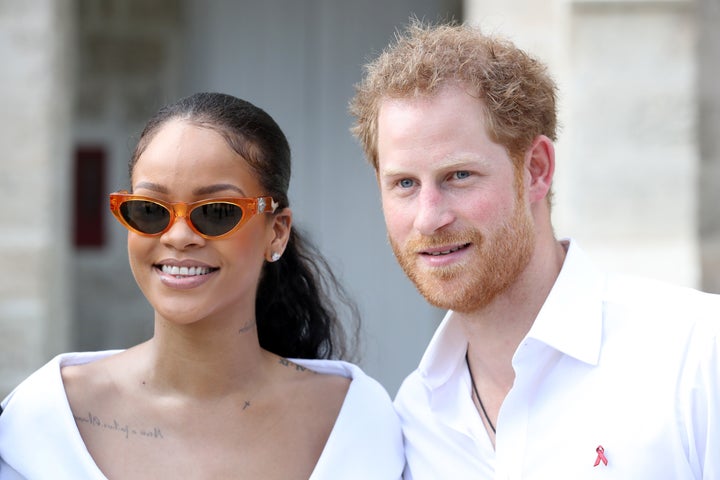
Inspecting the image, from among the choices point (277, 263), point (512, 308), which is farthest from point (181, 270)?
point (512, 308)

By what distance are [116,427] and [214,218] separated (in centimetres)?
55

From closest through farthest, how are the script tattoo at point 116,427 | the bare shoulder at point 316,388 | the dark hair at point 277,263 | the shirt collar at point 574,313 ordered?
the shirt collar at point 574,313 → the script tattoo at point 116,427 → the dark hair at point 277,263 → the bare shoulder at point 316,388

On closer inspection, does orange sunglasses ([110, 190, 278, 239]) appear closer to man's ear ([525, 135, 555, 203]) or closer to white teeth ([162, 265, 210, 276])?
white teeth ([162, 265, 210, 276])

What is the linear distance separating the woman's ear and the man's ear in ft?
2.03

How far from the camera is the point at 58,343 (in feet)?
15.3

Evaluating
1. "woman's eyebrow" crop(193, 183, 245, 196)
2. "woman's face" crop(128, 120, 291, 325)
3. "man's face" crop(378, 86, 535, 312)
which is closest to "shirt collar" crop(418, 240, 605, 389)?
"man's face" crop(378, 86, 535, 312)

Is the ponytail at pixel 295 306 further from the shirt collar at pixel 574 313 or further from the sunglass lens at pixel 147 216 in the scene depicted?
the shirt collar at pixel 574 313

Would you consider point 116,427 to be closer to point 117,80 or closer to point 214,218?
point 214,218

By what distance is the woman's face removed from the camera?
2.69 metres

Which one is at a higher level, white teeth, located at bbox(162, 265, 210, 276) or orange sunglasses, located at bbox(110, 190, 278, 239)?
orange sunglasses, located at bbox(110, 190, 278, 239)

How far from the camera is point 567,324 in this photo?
8.75 feet

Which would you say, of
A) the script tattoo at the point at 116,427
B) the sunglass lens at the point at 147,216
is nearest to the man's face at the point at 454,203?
the sunglass lens at the point at 147,216

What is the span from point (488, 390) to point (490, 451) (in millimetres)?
205

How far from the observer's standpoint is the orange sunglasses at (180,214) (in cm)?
267
